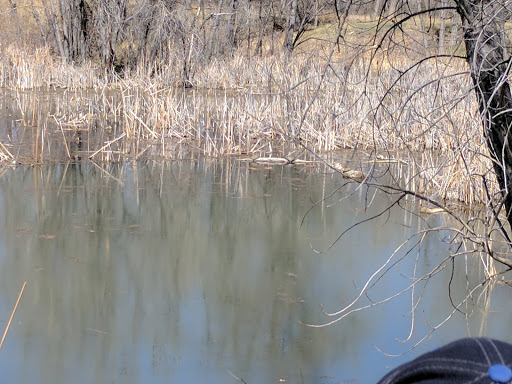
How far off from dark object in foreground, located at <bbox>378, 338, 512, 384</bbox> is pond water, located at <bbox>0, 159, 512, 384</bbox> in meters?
1.97

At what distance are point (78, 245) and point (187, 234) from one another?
1005 millimetres

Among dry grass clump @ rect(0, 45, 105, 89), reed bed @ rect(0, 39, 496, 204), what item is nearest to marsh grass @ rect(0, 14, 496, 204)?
reed bed @ rect(0, 39, 496, 204)

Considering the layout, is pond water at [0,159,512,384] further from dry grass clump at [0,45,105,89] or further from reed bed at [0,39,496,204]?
dry grass clump at [0,45,105,89]

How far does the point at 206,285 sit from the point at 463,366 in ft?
14.1

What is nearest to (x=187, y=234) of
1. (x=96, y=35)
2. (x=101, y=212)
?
(x=101, y=212)

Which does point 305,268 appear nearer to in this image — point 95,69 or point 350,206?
point 350,206

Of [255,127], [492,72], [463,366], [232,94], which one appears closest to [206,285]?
[492,72]

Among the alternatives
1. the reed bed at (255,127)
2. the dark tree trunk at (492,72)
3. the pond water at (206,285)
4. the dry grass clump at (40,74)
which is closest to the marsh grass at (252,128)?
the reed bed at (255,127)

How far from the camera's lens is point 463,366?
2.88 ft

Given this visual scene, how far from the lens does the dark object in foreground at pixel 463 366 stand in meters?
0.85

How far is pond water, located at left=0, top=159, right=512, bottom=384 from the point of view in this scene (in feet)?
13.0

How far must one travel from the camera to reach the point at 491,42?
2.81 metres

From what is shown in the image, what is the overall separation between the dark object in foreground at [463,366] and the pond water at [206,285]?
1967 millimetres

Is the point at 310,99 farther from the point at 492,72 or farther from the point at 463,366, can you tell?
the point at 463,366
